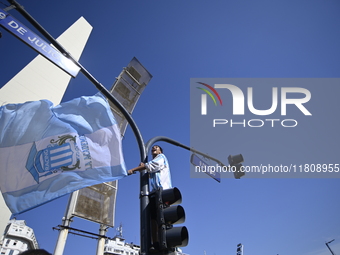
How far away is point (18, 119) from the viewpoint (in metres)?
4.23

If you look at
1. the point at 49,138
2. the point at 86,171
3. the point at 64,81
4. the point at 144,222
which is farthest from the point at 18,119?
the point at 64,81

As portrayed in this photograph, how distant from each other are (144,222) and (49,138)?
2.56m

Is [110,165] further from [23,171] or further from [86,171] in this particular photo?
[23,171]

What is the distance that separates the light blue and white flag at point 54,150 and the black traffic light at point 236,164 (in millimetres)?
2716

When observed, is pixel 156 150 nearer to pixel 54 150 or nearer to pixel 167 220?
pixel 167 220

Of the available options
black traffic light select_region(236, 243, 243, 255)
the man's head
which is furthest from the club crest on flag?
black traffic light select_region(236, 243, 243, 255)

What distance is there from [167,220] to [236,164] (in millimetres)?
3113

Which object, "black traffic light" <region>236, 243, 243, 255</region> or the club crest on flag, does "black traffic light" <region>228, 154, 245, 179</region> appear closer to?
the club crest on flag

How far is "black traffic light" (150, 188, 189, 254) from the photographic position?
2.60 metres

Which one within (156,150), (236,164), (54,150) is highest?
(236,164)

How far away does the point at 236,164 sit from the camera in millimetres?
5395

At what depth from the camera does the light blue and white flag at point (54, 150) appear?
372cm

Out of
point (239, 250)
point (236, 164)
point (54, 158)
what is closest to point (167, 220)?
point (54, 158)

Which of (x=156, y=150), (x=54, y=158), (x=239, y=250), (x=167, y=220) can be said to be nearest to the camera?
(x=167, y=220)
